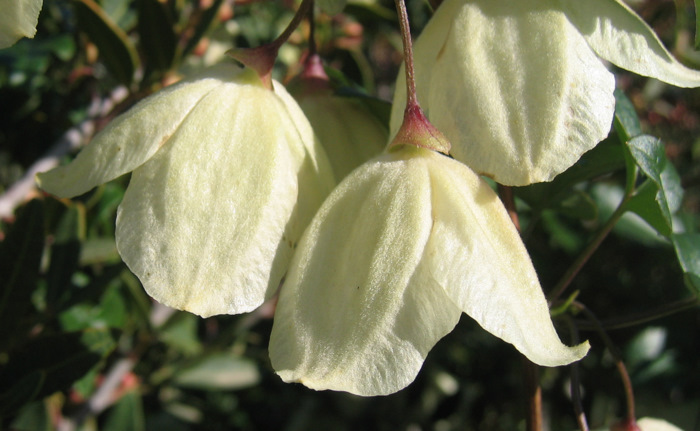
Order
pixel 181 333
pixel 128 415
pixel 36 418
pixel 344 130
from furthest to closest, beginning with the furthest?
pixel 181 333, pixel 128 415, pixel 36 418, pixel 344 130

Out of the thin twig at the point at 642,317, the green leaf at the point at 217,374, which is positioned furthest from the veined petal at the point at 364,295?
the green leaf at the point at 217,374

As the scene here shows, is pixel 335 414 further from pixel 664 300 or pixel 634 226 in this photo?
pixel 634 226

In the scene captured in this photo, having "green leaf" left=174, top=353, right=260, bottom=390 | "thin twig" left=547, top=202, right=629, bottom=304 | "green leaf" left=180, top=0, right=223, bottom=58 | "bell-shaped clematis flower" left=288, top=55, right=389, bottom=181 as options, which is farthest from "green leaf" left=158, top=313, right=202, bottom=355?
"thin twig" left=547, top=202, right=629, bottom=304

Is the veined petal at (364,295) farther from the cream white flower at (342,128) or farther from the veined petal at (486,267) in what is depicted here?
the cream white flower at (342,128)

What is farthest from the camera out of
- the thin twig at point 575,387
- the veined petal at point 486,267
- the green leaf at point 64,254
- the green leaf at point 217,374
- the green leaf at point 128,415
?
the green leaf at point 217,374

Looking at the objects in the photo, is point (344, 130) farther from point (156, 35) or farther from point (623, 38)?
point (156, 35)

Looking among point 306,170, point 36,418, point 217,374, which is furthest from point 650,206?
point 217,374

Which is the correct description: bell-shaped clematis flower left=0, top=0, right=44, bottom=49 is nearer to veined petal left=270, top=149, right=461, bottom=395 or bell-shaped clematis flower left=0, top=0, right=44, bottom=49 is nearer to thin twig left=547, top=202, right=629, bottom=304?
veined petal left=270, top=149, right=461, bottom=395
